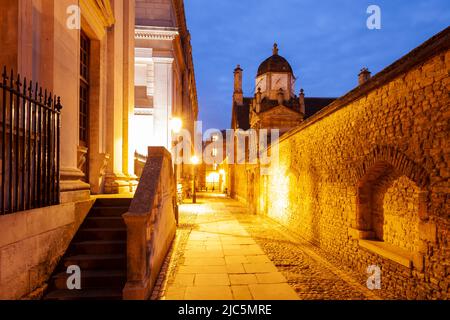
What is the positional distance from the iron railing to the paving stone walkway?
232 centimetres

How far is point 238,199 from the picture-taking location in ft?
84.8

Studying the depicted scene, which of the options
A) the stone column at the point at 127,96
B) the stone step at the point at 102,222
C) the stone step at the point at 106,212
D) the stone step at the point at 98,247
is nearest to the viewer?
the stone step at the point at 98,247

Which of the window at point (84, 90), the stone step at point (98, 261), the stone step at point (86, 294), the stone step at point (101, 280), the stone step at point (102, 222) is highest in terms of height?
the window at point (84, 90)

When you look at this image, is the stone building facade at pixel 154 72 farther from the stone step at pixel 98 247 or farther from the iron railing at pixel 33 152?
the iron railing at pixel 33 152

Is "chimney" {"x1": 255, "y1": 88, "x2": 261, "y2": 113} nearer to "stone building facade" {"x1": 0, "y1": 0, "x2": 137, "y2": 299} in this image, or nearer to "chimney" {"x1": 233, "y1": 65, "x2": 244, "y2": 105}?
"chimney" {"x1": 233, "y1": 65, "x2": 244, "y2": 105}

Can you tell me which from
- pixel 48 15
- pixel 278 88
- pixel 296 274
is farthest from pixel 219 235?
pixel 278 88

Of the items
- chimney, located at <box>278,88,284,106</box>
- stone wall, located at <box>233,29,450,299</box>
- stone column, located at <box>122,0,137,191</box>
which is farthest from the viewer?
chimney, located at <box>278,88,284,106</box>

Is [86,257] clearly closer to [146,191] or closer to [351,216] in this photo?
[146,191]

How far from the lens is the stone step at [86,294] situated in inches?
161

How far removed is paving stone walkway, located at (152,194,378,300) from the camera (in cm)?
481

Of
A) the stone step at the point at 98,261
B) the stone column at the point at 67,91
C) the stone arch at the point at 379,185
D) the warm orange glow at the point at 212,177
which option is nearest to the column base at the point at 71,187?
the stone column at the point at 67,91

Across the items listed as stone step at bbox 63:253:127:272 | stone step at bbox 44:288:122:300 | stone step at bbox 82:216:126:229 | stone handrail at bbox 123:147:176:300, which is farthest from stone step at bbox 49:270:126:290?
stone step at bbox 82:216:126:229

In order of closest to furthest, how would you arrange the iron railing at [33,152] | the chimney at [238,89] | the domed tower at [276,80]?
the iron railing at [33,152] < the domed tower at [276,80] < the chimney at [238,89]

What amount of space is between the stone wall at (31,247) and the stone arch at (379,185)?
17.4 feet
